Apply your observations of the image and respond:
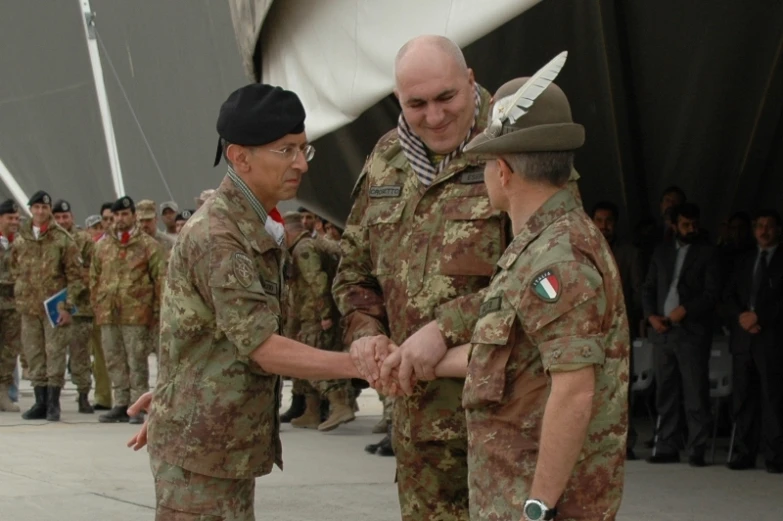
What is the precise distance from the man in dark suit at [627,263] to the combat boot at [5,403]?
22.1ft

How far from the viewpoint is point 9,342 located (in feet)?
46.7

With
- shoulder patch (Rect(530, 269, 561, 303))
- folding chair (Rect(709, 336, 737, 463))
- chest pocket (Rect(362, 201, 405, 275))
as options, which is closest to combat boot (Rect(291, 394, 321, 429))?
folding chair (Rect(709, 336, 737, 463))

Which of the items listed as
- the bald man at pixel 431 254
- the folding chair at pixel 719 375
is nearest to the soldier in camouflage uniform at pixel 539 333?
the bald man at pixel 431 254

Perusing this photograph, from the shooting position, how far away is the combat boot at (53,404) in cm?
1293

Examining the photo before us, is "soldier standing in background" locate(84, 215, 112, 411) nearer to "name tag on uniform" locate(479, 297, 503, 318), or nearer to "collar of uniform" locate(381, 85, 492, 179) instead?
"collar of uniform" locate(381, 85, 492, 179)

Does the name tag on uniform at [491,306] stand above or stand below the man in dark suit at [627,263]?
above

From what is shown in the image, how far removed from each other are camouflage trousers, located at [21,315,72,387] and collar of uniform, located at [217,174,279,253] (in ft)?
31.0

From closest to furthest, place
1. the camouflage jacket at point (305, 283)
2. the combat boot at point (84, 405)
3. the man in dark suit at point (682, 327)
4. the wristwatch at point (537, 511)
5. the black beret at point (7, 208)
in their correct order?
the wristwatch at point (537, 511) → the man in dark suit at point (682, 327) → the camouflage jacket at point (305, 283) → the combat boot at point (84, 405) → the black beret at point (7, 208)

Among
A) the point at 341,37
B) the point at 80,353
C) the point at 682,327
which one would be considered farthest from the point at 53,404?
the point at 341,37

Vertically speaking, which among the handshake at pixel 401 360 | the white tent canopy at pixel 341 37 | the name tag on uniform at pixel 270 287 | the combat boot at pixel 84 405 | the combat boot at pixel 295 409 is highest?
the white tent canopy at pixel 341 37

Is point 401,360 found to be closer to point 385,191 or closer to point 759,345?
point 385,191

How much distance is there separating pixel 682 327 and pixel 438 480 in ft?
18.1

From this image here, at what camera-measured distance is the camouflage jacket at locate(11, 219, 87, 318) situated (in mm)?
13297

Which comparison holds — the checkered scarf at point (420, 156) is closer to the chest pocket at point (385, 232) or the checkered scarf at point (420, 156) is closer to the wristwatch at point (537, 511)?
the chest pocket at point (385, 232)
